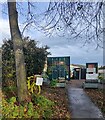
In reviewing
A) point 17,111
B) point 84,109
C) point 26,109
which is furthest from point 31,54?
point 17,111

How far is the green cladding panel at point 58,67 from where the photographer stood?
72.5 feet

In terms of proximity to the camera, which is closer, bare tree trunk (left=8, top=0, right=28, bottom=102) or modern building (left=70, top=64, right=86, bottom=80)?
bare tree trunk (left=8, top=0, right=28, bottom=102)

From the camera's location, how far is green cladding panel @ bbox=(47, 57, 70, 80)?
22.1m

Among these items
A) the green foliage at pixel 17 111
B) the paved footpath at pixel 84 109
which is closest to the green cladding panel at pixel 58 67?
the paved footpath at pixel 84 109

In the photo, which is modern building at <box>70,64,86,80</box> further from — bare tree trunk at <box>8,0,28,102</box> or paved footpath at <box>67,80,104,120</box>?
bare tree trunk at <box>8,0,28,102</box>

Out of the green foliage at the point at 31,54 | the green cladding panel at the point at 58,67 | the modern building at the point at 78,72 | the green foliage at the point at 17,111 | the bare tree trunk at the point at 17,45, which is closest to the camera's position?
the green foliage at the point at 17,111

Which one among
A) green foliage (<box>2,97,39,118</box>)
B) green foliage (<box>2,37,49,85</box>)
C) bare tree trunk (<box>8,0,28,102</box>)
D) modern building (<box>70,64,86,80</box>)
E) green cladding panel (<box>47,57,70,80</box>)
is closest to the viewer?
green foliage (<box>2,97,39,118</box>)

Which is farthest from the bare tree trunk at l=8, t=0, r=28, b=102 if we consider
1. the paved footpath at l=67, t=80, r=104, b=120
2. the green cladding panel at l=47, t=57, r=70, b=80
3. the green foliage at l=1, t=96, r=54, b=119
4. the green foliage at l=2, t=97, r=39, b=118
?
the green cladding panel at l=47, t=57, r=70, b=80

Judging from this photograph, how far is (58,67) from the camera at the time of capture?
22375 mm

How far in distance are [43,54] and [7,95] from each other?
364 inches

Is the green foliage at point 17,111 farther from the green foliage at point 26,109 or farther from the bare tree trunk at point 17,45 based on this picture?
the bare tree trunk at point 17,45

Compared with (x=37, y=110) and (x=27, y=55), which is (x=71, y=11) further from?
(x=27, y=55)

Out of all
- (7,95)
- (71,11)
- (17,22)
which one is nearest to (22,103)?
(7,95)

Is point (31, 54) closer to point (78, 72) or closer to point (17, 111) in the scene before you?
point (17, 111)
